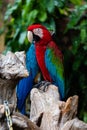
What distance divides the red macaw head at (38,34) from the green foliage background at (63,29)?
1.67 feet

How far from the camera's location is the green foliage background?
2.54 m

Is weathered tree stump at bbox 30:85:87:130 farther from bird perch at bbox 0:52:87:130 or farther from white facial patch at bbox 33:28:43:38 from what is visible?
white facial patch at bbox 33:28:43:38

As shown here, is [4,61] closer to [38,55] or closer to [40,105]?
[40,105]

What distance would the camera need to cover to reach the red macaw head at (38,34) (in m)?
1.87

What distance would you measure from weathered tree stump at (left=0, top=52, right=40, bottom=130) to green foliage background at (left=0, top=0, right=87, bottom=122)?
1.44 m

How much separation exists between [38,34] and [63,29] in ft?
3.32

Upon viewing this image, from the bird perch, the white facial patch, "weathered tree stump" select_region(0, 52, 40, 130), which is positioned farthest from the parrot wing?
"weathered tree stump" select_region(0, 52, 40, 130)

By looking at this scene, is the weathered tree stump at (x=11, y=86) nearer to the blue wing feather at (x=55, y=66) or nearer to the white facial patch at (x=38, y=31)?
the white facial patch at (x=38, y=31)

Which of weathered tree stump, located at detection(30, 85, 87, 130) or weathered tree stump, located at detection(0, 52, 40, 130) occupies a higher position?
weathered tree stump, located at detection(0, 52, 40, 130)

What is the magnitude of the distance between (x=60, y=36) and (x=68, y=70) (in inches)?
10.5

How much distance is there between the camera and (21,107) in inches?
70.1

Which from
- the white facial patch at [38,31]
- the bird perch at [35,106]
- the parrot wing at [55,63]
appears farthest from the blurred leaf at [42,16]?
the bird perch at [35,106]

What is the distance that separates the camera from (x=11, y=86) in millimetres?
1049

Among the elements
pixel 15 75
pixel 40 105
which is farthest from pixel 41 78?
pixel 15 75
